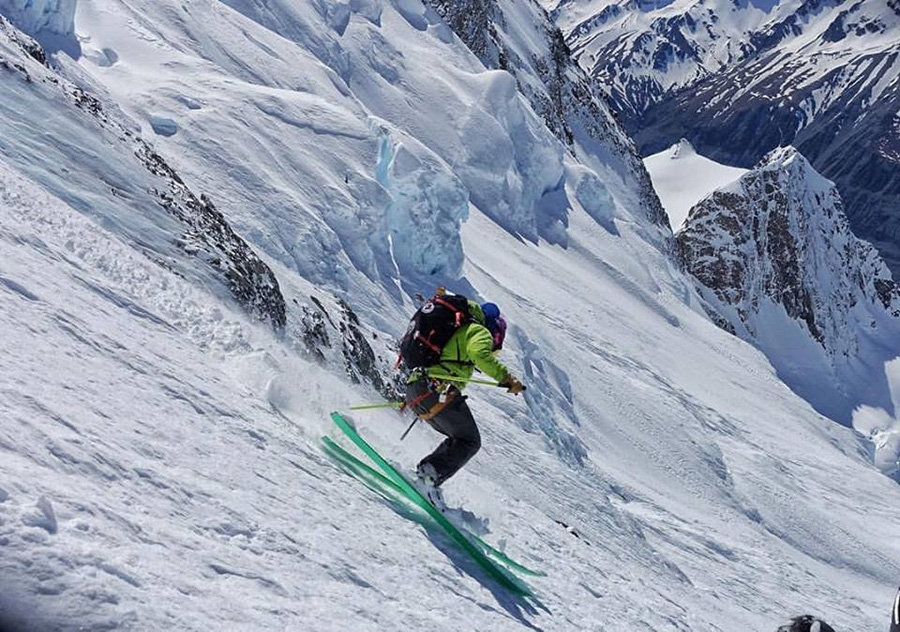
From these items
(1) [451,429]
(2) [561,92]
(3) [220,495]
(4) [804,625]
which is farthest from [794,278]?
(3) [220,495]

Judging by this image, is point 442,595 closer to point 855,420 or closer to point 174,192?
point 174,192

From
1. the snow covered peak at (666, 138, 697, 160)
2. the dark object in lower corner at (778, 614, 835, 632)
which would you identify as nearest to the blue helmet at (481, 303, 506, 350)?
the dark object in lower corner at (778, 614, 835, 632)

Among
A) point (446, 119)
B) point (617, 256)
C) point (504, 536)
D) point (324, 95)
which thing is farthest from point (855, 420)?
point (504, 536)

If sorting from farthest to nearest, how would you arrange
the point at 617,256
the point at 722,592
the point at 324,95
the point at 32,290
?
the point at 617,256 < the point at 324,95 < the point at 722,592 < the point at 32,290

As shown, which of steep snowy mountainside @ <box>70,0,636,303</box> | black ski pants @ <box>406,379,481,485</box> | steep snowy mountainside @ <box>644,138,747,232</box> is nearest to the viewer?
black ski pants @ <box>406,379,481,485</box>

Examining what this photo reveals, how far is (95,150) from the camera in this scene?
1391 centimetres

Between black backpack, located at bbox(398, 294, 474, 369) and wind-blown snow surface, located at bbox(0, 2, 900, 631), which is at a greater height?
black backpack, located at bbox(398, 294, 474, 369)

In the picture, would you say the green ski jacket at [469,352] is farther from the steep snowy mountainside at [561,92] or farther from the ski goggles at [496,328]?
the steep snowy mountainside at [561,92]

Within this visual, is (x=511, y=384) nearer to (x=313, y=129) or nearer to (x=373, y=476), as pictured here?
(x=373, y=476)

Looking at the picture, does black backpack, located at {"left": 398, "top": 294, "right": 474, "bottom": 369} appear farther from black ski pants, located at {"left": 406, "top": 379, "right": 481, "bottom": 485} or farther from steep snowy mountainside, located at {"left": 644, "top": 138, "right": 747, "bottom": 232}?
steep snowy mountainside, located at {"left": 644, "top": 138, "right": 747, "bottom": 232}

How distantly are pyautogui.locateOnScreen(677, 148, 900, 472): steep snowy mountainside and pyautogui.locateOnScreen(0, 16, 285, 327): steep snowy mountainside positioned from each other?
108m

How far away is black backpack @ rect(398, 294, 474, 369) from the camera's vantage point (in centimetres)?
921

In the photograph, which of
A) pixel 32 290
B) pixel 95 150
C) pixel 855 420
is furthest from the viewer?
pixel 855 420

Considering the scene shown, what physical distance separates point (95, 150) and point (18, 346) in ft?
24.8
